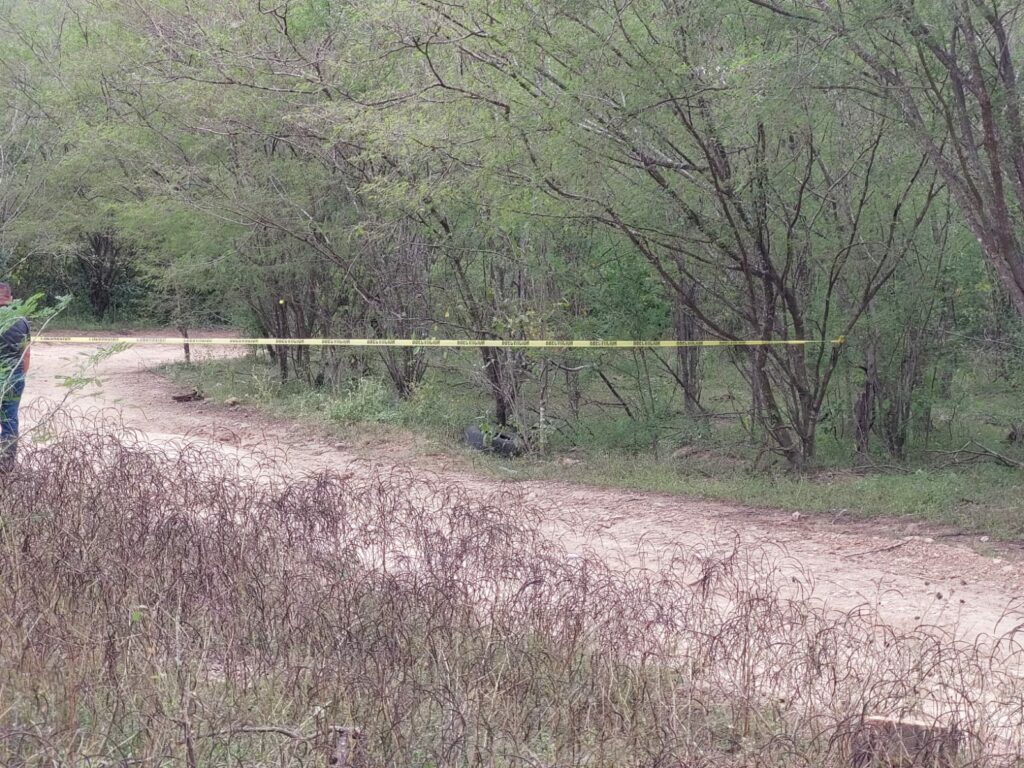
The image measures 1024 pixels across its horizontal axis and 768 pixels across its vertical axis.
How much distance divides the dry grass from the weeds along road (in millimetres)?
415

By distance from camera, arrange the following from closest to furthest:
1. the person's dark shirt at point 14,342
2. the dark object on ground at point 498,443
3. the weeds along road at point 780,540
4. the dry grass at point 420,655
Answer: the dry grass at point 420,655
the weeds along road at point 780,540
the person's dark shirt at point 14,342
the dark object on ground at point 498,443

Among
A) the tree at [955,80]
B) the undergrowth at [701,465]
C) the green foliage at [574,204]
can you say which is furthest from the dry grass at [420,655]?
the green foliage at [574,204]

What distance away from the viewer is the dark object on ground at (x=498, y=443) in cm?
1108

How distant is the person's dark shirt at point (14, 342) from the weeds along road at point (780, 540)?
377 mm

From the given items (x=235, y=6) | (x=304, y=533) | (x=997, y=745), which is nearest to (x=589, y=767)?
(x=997, y=745)

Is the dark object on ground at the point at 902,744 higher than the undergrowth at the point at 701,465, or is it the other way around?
the undergrowth at the point at 701,465

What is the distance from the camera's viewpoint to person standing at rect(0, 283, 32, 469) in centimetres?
696

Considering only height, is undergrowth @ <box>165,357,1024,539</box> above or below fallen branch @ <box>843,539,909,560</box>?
above

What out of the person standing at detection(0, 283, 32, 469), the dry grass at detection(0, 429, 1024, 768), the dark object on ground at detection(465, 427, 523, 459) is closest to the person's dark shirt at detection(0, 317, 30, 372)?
the person standing at detection(0, 283, 32, 469)

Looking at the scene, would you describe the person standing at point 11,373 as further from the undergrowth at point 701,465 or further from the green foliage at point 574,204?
the undergrowth at point 701,465

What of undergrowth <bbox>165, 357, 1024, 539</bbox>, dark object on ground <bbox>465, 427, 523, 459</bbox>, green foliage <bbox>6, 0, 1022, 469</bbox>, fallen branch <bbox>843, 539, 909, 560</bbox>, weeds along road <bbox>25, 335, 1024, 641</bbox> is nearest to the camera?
weeds along road <bbox>25, 335, 1024, 641</bbox>

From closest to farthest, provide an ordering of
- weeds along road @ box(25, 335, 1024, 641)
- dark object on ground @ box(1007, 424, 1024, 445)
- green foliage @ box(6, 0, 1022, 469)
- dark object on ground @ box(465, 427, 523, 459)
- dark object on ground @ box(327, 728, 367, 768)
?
dark object on ground @ box(327, 728, 367, 768) → weeds along road @ box(25, 335, 1024, 641) → green foliage @ box(6, 0, 1022, 469) → dark object on ground @ box(465, 427, 523, 459) → dark object on ground @ box(1007, 424, 1024, 445)

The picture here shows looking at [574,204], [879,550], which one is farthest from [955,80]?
[879,550]

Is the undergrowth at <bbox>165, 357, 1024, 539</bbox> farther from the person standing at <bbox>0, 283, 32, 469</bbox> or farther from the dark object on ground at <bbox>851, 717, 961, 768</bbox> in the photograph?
the person standing at <bbox>0, 283, 32, 469</bbox>
